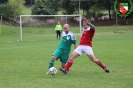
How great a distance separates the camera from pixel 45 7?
6075cm

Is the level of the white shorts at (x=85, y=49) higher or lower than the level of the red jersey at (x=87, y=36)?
lower

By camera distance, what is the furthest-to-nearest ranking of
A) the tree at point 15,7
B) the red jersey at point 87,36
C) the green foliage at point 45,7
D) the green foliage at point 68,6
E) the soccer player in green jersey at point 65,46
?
1. the green foliage at point 68,6
2. the green foliage at point 45,7
3. the tree at point 15,7
4. the soccer player in green jersey at point 65,46
5. the red jersey at point 87,36

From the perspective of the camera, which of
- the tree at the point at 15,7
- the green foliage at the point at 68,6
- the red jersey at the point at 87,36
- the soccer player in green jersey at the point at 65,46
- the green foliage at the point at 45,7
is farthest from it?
the green foliage at the point at 68,6

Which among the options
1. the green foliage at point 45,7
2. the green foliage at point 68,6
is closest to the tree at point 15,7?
the green foliage at point 45,7

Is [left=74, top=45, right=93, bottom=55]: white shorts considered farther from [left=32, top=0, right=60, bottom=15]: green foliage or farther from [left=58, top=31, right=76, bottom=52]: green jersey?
[left=32, top=0, right=60, bottom=15]: green foliage

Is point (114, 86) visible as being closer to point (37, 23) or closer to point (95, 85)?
point (95, 85)

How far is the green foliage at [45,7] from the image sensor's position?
60.2m

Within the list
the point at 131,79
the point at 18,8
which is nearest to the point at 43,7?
the point at 18,8

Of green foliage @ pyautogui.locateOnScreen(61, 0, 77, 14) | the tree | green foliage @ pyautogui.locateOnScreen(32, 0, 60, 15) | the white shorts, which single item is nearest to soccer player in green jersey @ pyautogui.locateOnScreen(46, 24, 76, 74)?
the white shorts

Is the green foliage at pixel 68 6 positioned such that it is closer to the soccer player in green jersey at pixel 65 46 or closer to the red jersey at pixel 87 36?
the soccer player in green jersey at pixel 65 46

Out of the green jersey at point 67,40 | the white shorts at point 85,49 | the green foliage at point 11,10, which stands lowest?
the white shorts at point 85,49

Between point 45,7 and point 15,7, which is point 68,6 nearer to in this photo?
point 45,7

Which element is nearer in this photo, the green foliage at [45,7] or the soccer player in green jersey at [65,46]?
the soccer player in green jersey at [65,46]

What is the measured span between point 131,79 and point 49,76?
103 inches
